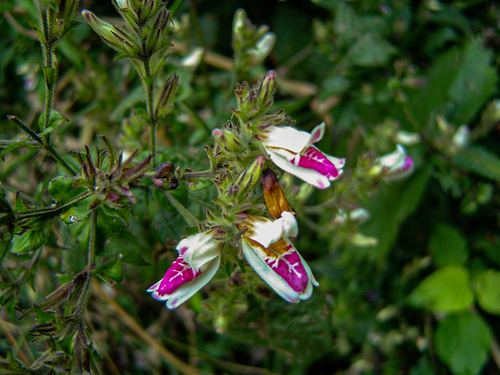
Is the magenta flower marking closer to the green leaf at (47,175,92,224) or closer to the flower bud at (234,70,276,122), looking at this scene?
the flower bud at (234,70,276,122)

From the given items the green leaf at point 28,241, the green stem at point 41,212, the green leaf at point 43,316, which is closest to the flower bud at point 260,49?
the green stem at point 41,212

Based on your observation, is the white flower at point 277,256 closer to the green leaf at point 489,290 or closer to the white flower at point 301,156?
the white flower at point 301,156

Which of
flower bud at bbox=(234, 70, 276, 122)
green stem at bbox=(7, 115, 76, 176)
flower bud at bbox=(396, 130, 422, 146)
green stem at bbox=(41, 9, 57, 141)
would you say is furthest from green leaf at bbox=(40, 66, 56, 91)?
flower bud at bbox=(396, 130, 422, 146)

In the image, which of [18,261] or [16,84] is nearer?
[18,261]

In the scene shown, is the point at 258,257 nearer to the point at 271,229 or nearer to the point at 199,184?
the point at 271,229

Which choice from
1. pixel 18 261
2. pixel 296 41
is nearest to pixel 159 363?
pixel 18 261

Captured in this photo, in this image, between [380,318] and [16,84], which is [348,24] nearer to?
[380,318]
